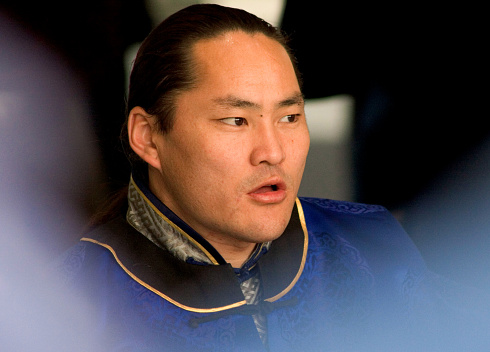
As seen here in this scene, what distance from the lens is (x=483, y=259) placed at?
182cm

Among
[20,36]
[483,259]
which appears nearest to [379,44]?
[483,259]

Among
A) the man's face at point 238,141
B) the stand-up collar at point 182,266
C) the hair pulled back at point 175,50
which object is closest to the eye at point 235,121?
the man's face at point 238,141

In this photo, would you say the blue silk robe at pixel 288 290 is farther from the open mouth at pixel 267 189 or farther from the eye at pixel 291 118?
the eye at pixel 291 118

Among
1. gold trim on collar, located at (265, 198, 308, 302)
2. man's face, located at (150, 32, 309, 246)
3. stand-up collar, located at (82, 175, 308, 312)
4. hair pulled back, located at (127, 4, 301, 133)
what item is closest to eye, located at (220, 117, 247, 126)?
man's face, located at (150, 32, 309, 246)

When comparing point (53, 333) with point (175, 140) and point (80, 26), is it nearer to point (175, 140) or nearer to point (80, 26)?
point (175, 140)

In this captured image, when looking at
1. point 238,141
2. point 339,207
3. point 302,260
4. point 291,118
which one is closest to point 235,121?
point 238,141

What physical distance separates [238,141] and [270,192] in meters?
0.13

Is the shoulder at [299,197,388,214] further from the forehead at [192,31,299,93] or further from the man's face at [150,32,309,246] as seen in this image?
the forehead at [192,31,299,93]

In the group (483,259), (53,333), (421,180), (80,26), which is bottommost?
(483,259)

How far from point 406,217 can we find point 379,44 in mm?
673

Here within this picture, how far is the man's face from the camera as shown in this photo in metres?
1.10

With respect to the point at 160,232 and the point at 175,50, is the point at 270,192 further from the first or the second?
the point at 175,50

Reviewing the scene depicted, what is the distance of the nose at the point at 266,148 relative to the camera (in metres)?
1.08

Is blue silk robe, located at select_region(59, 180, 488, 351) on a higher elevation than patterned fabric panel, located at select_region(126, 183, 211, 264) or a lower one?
lower
